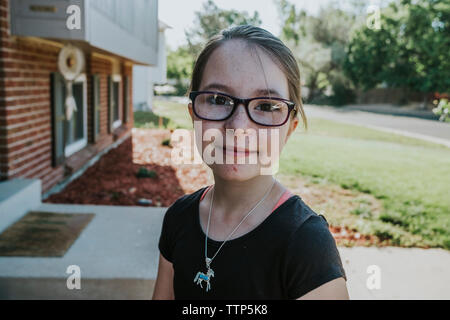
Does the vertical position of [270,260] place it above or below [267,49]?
below

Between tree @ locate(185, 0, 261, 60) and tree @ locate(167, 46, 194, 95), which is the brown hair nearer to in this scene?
tree @ locate(167, 46, 194, 95)

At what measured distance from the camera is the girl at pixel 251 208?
3.36 ft

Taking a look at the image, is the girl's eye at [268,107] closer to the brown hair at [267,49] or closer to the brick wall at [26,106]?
the brown hair at [267,49]

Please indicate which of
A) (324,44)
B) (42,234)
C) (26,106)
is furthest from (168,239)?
(324,44)

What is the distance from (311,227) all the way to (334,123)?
64.5ft

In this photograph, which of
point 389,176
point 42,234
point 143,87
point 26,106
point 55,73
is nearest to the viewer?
point 42,234

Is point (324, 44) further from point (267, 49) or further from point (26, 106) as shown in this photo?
point (267, 49)

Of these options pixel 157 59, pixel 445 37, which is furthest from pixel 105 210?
pixel 445 37

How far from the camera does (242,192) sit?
49.1 inches

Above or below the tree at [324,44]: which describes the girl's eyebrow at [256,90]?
below

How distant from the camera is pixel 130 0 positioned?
6.70 meters

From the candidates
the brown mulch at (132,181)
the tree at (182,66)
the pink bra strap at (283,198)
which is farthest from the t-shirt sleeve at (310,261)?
the brown mulch at (132,181)

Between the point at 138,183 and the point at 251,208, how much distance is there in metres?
5.09
